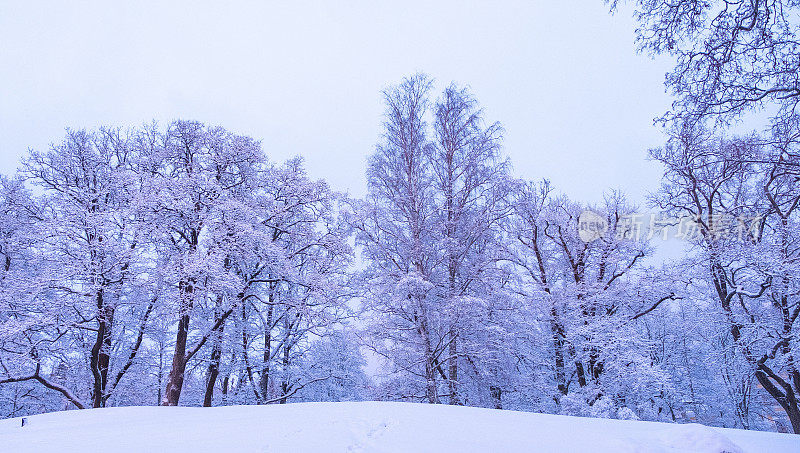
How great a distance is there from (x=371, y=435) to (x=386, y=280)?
697 centimetres

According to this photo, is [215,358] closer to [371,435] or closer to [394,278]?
[394,278]

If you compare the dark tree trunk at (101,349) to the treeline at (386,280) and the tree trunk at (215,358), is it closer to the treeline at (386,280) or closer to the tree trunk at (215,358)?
the treeline at (386,280)

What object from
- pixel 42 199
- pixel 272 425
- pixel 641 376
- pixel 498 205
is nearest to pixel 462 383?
Result: pixel 641 376

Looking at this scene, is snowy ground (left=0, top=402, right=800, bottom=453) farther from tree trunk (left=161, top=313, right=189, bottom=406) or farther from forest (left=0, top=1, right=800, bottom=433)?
forest (left=0, top=1, right=800, bottom=433)

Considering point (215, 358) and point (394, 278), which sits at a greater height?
point (394, 278)

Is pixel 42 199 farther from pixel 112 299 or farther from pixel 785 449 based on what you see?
pixel 785 449

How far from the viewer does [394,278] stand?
36.2 ft

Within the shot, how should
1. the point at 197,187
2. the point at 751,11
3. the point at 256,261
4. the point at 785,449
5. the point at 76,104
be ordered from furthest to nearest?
the point at 76,104, the point at 256,261, the point at 197,187, the point at 751,11, the point at 785,449

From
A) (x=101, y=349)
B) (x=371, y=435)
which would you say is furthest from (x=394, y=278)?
(x=101, y=349)

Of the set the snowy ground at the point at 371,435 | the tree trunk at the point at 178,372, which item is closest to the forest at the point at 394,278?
the tree trunk at the point at 178,372

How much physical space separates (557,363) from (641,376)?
12.2 feet

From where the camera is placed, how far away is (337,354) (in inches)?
568

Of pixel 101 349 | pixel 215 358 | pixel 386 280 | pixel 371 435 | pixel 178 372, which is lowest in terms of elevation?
pixel 371 435

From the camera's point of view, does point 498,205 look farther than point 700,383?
No
